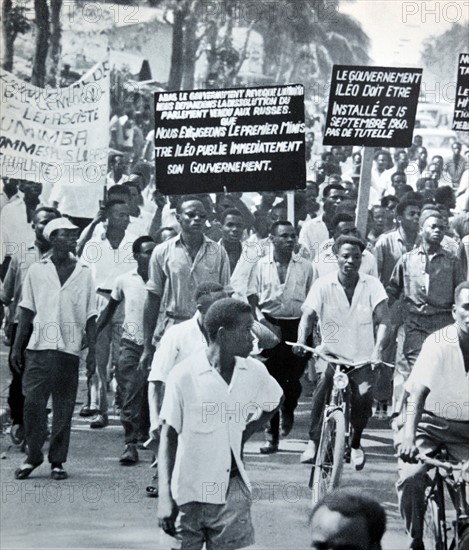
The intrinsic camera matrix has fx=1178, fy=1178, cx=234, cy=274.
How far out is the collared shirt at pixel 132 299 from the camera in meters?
6.31

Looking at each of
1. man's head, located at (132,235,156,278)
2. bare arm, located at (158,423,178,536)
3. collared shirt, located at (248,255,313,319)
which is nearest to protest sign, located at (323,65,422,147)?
collared shirt, located at (248,255,313,319)

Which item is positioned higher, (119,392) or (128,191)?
(128,191)

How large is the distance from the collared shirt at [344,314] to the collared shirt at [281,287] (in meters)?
0.06

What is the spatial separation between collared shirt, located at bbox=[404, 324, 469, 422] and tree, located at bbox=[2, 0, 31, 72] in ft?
8.88

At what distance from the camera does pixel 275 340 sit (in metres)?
6.27

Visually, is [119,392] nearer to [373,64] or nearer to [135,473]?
[135,473]

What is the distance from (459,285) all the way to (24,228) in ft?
7.70

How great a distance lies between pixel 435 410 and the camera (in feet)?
20.0

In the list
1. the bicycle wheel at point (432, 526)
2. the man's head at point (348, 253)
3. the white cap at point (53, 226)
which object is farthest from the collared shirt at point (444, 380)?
the white cap at point (53, 226)

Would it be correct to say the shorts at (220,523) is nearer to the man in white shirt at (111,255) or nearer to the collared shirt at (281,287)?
the collared shirt at (281,287)

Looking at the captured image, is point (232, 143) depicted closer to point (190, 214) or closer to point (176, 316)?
point (190, 214)

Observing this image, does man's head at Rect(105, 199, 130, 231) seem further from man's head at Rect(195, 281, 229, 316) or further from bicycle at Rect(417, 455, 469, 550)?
bicycle at Rect(417, 455, 469, 550)

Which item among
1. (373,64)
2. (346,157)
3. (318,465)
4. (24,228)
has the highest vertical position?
(373,64)

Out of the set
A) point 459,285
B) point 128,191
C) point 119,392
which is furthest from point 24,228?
point 459,285
